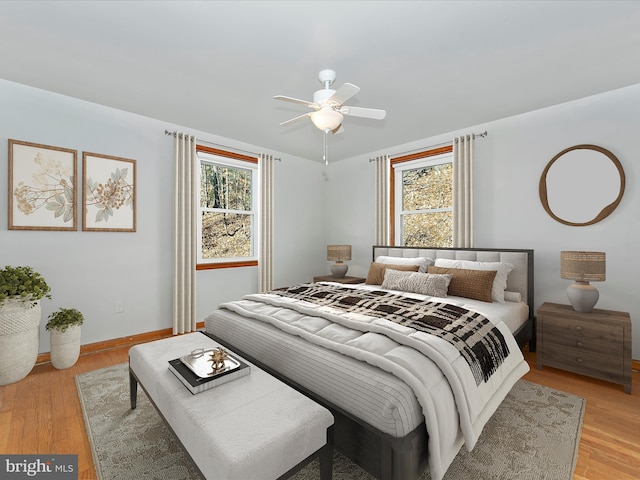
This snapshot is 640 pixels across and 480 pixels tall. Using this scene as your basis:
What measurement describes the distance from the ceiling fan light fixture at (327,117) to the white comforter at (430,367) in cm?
148

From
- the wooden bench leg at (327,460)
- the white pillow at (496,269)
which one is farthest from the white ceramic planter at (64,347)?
the white pillow at (496,269)

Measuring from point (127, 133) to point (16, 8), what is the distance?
1.65 m

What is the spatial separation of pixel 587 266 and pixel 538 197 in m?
1.00

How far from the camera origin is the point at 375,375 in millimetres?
1510

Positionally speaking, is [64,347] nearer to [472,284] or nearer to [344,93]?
[344,93]

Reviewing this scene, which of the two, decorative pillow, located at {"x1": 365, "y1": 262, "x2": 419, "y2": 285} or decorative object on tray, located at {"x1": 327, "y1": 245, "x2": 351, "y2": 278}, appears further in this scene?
decorative object on tray, located at {"x1": 327, "y1": 245, "x2": 351, "y2": 278}

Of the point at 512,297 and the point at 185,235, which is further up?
the point at 185,235

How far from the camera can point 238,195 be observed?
4.68 metres

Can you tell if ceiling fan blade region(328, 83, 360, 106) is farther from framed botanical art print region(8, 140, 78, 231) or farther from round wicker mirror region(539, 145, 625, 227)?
framed botanical art print region(8, 140, 78, 231)

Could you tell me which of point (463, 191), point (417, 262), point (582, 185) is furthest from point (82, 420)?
point (582, 185)

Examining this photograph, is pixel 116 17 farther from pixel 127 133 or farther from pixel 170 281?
pixel 170 281

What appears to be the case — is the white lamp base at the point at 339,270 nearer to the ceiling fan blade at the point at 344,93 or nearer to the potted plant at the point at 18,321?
the ceiling fan blade at the point at 344,93

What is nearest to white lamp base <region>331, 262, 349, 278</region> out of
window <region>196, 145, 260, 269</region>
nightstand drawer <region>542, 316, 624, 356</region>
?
window <region>196, 145, 260, 269</region>

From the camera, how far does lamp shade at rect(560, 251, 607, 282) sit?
2719 millimetres
